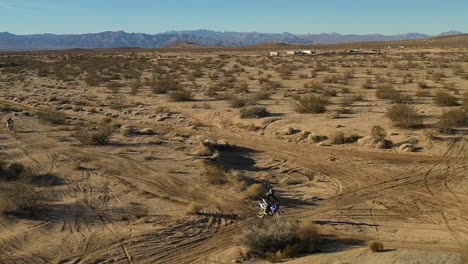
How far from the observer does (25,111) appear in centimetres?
3641

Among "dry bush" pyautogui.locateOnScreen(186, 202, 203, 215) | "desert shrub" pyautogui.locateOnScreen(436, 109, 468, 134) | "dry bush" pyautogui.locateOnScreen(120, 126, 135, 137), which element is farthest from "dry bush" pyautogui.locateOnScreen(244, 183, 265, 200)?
"dry bush" pyautogui.locateOnScreen(120, 126, 135, 137)

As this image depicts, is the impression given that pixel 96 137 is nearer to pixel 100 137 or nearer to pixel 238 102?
pixel 100 137

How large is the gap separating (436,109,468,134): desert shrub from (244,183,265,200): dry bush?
1131 centimetres

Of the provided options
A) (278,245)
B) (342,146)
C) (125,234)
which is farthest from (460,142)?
(125,234)

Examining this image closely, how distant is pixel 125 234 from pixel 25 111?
25009mm

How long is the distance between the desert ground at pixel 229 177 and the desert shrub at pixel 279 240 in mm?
227

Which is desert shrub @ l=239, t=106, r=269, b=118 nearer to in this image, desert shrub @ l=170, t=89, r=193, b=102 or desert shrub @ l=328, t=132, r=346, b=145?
desert shrub @ l=328, t=132, r=346, b=145

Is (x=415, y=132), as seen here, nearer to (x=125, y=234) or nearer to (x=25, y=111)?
(x=125, y=234)

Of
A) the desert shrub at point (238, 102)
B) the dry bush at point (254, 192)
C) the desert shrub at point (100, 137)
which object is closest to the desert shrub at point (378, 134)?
the dry bush at point (254, 192)

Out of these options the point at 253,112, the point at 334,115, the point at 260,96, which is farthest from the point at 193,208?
the point at 260,96

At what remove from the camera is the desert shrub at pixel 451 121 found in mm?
24656

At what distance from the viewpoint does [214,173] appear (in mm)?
20125

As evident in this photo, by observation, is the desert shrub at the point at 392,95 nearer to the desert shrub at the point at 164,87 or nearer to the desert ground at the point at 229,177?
the desert ground at the point at 229,177

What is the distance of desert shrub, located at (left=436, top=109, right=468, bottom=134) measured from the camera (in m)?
24.7
